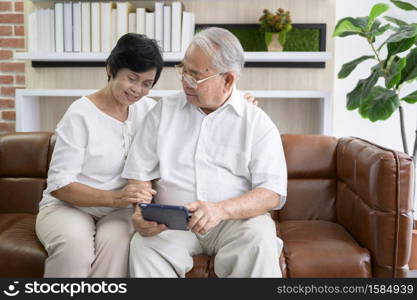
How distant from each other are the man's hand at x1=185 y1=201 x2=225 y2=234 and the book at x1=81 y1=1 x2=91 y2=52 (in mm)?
1819

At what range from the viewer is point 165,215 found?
1.62 metres

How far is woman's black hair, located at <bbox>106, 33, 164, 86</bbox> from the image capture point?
1.92 metres

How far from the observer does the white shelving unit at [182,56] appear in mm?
2990

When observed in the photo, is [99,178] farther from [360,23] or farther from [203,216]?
[360,23]

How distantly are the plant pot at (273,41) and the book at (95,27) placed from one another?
1.07 m

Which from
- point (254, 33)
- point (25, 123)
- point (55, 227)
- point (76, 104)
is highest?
point (254, 33)

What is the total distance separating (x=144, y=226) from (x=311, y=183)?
3.34 ft

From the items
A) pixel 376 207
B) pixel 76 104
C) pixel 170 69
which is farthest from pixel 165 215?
pixel 170 69

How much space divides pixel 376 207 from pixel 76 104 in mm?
1274

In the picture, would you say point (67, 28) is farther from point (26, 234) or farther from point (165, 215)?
point (165, 215)

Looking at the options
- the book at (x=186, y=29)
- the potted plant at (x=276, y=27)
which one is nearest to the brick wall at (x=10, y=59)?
the book at (x=186, y=29)

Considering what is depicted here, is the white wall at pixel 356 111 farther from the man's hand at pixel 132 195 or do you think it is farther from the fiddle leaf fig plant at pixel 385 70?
the man's hand at pixel 132 195

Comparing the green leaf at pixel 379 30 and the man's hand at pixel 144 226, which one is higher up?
the green leaf at pixel 379 30

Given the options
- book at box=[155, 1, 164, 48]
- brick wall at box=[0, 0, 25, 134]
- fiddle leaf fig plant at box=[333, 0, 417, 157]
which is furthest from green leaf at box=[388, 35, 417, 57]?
brick wall at box=[0, 0, 25, 134]
